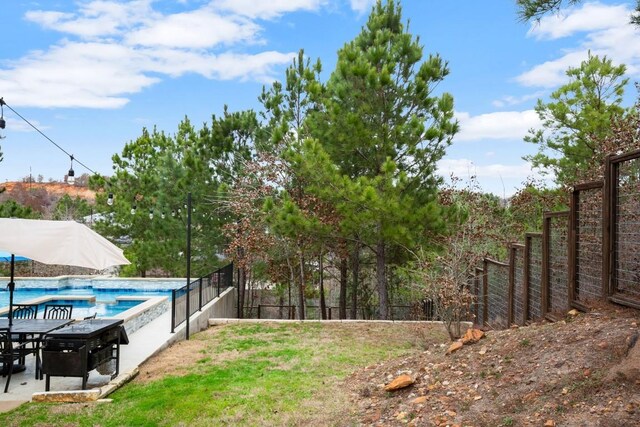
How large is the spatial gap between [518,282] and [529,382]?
4.58 m

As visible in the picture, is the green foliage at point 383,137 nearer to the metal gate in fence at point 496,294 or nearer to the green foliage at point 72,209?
the metal gate in fence at point 496,294

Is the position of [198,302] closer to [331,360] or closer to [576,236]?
[331,360]

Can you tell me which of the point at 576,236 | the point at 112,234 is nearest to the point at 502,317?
the point at 576,236

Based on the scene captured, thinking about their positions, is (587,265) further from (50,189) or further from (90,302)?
(50,189)

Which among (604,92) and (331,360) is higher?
(604,92)

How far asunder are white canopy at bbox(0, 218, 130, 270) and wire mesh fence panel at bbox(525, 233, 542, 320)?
Answer: 20.6ft

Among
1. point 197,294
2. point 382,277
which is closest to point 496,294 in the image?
point 382,277

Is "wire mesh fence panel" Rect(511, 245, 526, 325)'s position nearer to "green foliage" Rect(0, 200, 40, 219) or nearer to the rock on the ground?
the rock on the ground

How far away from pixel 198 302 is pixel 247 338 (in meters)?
2.43

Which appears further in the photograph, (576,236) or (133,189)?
(133,189)

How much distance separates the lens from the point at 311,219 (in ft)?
42.3

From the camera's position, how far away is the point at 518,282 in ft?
29.0

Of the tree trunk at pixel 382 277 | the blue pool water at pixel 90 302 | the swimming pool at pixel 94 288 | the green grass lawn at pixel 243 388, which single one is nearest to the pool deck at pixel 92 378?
the green grass lawn at pixel 243 388

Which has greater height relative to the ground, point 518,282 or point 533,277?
Answer: point 533,277
